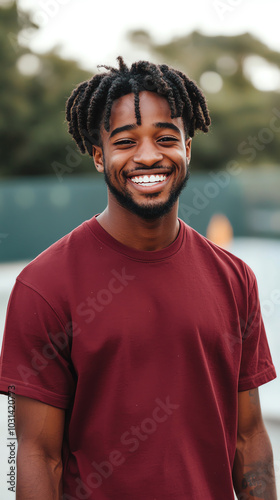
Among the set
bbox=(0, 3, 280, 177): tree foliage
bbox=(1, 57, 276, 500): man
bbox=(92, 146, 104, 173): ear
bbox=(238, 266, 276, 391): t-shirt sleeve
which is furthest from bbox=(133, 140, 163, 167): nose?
bbox=(0, 3, 280, 177): tree foliage

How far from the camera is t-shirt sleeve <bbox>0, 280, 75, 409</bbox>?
198 centimetres

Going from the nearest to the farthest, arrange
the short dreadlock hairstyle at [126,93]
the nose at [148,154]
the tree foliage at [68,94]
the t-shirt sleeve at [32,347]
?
the t-shirt sleeve at [32,347] < the nose at [148,154] < the short dreadlock hairstyle at [126,93] < the tree foliage at [68,94]

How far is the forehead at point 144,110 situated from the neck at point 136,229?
0.28 meters

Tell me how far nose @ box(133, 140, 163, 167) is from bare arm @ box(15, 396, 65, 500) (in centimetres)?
82

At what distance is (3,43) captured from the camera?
75.7ft

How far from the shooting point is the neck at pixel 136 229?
220 centimetres

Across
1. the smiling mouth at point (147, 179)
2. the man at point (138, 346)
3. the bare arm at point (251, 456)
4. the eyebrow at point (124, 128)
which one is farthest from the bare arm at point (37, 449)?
the eyebrow at point (124, 128)

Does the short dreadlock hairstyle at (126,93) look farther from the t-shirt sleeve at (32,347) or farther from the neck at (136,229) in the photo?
the t-shirt sleeve at (32,347)

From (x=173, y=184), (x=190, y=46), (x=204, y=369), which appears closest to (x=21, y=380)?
(x=204, y=369)

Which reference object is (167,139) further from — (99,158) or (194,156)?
(194,156)

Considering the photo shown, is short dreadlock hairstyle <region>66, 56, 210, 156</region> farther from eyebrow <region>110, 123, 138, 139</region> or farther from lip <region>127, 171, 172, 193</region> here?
lip <region>127, 171, 172, 193</region>

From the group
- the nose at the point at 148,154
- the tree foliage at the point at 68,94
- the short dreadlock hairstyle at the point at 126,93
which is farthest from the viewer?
the tree foliage at the point at 68,94

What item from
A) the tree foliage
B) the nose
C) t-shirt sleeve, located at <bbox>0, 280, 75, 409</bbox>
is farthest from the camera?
the tree foliage

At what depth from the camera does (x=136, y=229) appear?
2.21 metres
